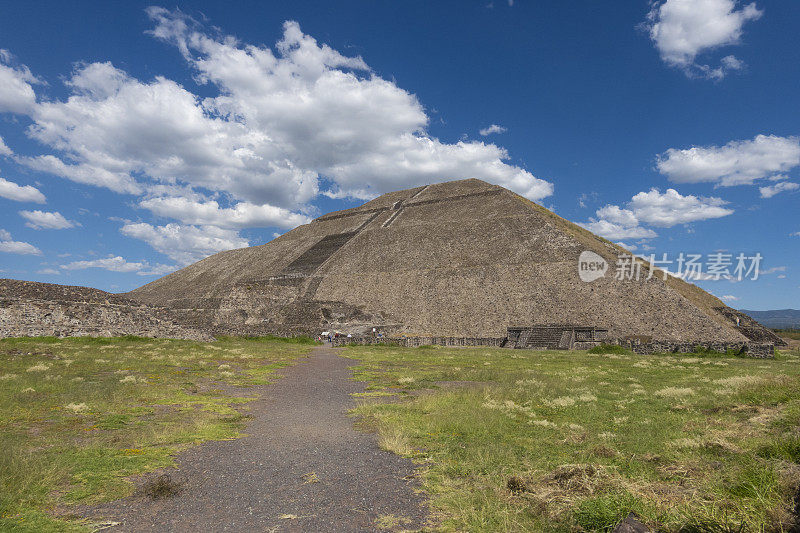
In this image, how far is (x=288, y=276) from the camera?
7431 cm

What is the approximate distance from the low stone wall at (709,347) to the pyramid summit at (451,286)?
16.5 feet

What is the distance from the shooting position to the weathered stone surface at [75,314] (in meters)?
33.5

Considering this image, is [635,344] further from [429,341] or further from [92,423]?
[92,423]

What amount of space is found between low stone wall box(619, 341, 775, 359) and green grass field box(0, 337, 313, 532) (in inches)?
1222

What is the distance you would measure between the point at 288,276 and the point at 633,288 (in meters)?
54.0

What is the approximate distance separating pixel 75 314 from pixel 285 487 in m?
40.2

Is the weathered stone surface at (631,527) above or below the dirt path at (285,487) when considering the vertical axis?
above

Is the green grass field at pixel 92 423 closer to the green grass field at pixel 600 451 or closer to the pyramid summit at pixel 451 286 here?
the green grass field at pixel 600 451

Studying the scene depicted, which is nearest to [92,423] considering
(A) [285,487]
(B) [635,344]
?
(A) [285,487]

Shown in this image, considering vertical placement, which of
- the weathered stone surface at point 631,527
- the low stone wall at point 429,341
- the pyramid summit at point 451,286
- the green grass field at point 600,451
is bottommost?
the low stone wall at point 429,341

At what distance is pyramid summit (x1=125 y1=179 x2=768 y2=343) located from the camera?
44.1 meters

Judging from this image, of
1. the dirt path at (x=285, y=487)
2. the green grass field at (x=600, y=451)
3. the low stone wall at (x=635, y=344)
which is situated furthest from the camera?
the low stone wall at (x=635, y=344)

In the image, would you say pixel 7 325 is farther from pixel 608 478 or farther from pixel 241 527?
pixel 608 478

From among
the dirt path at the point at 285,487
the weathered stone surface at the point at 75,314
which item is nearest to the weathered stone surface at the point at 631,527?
the dirt path at the point at 285,487
